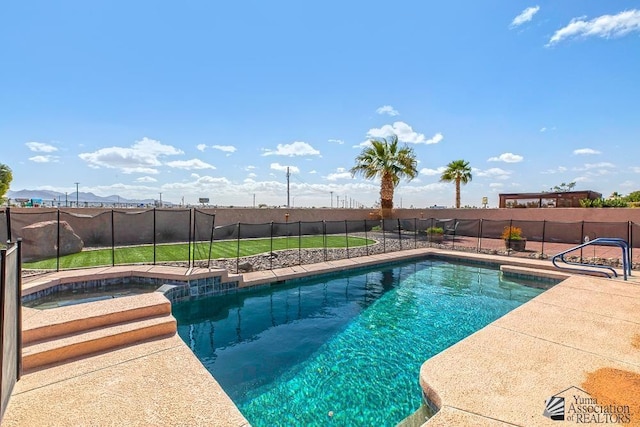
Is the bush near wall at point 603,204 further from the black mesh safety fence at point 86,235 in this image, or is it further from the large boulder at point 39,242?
the large boulder at point 39,242

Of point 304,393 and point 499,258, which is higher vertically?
point 499,258

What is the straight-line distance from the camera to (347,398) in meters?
3.46

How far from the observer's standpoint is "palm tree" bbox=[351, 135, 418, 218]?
18.2 meters

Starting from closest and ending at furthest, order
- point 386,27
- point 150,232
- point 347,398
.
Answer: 1. point 347,398
2. point 386,27
3. point 150,232

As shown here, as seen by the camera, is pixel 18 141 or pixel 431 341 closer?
pixel 431 341

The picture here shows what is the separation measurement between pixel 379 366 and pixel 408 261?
7173mm

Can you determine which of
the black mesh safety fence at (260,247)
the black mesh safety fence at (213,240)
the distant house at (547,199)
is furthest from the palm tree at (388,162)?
the distant house at (547,199)

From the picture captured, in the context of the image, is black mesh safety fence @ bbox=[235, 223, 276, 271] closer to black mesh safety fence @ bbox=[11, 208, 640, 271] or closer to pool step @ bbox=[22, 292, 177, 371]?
black mesh safety fence @ bbox=[11, 208, 640, 271]

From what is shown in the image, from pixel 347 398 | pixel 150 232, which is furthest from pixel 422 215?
pixel 347 398

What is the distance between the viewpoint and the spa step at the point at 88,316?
3359 mm

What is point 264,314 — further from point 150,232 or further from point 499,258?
point 150,232
